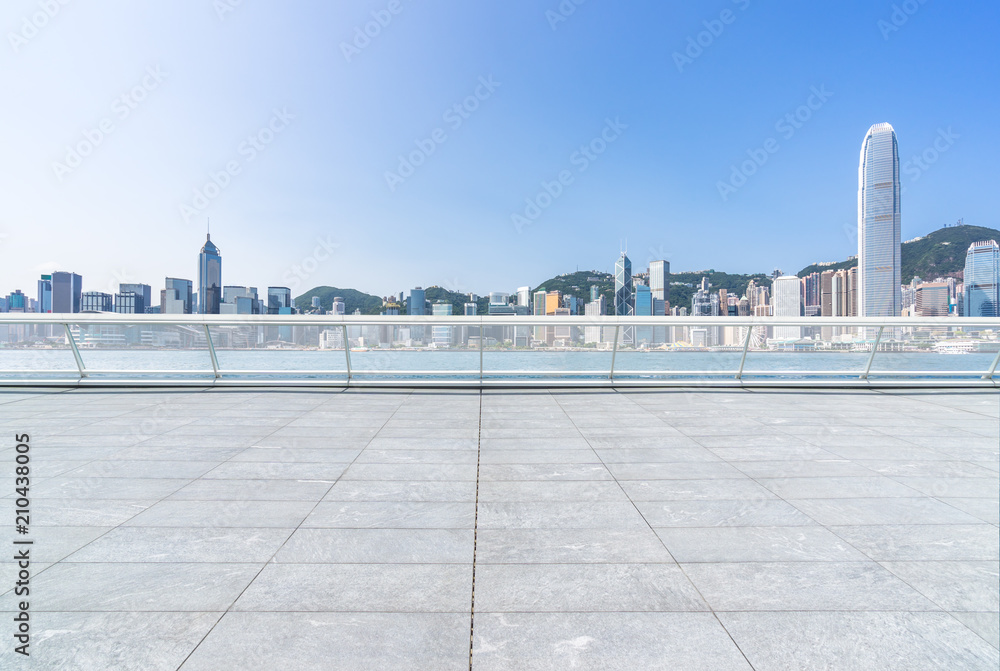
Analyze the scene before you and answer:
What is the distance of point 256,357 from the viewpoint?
7648 millimetres

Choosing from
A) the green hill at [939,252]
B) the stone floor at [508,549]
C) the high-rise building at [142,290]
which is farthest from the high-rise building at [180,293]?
the green hill at [939,252]

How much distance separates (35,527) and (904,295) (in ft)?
155

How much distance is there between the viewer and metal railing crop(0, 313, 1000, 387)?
750 centimetres

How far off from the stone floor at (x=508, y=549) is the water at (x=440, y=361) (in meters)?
2.83

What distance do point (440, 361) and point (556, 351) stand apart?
1982 millimetres

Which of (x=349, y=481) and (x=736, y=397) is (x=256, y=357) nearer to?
(x=349, y=481)

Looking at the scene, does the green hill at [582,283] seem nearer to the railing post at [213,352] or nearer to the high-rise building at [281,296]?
the high-rise building at [281,296]

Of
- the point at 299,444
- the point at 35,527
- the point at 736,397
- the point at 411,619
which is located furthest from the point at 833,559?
the point at 736,397

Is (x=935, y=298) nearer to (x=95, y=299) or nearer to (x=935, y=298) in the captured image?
(x=935, y=298)

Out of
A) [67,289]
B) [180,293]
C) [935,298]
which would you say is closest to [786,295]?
[935,298]

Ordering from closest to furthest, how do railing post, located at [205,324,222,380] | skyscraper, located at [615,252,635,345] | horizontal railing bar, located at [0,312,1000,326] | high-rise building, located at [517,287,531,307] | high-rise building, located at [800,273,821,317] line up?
horizontal railing bar, located at [0,312,1000,326] < railing post, located at [205,324,222,380] < high-rise building, located at [517,287,531,307] < high-rise building, located at [800,273,821,317] < skyscraper, located at [615,252,635,345]

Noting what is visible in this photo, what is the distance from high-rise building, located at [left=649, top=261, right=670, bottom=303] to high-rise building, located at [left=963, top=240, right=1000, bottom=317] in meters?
17.7

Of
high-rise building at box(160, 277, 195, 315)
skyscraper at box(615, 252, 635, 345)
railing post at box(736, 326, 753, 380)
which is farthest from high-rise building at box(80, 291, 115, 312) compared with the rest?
skyscraper at box(615, 252, 635, 345)

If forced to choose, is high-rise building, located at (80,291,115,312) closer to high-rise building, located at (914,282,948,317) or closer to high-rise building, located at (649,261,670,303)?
high-rise building, located at (914,282,948,317)
